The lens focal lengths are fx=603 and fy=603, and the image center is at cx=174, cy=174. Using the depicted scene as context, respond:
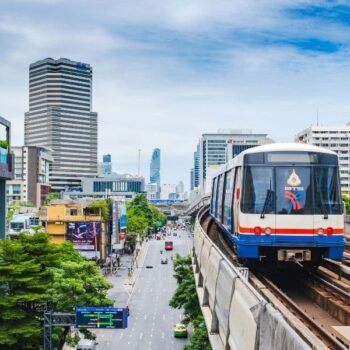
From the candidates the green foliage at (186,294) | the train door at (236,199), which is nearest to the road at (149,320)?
the green foliage at (186,294)

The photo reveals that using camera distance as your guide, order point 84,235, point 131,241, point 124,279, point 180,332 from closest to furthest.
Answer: point 180,332 < point 84,235 < point 124,279 < point 131,241

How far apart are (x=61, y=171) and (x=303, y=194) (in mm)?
182827

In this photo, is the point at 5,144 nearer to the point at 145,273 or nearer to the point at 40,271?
the point at 40,271

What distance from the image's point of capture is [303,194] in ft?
45.7

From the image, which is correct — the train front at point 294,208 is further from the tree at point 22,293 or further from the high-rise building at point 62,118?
the high-rise building at point 62,118

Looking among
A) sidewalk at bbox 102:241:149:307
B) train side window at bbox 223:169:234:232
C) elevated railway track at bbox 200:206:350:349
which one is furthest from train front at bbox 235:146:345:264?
sidewalk at bbox 102:241:149:307

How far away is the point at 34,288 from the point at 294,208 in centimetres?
1618

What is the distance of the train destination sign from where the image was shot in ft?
80.4

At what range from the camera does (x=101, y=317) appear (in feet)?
81.5

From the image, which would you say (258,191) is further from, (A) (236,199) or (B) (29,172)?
(B) (29,172)

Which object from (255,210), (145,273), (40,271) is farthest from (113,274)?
(255,210)

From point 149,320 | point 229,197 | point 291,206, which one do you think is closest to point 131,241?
point 149,320

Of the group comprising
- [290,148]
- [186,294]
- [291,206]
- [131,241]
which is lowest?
[131,241]

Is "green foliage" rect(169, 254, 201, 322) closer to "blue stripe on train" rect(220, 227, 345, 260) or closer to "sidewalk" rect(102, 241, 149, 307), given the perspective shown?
"sidewalk" rect(102, 241, 149, 307)
